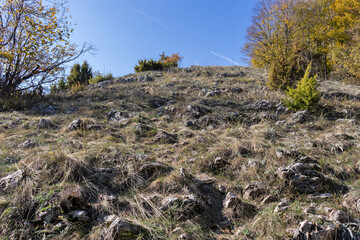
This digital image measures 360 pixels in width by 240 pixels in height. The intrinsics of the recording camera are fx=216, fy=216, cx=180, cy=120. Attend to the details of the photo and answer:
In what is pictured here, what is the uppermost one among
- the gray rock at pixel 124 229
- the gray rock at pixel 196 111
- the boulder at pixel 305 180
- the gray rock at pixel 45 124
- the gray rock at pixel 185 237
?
the gray rock at pixel 196 111

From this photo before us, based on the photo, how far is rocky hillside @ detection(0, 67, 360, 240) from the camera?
1907 millimetres

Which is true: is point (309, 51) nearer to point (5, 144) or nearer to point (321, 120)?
point (321, 120)

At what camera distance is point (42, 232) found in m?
1.84

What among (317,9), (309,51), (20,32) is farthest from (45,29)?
(317,9)

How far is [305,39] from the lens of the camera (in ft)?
42.8

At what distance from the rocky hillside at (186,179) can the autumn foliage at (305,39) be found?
3370 mm

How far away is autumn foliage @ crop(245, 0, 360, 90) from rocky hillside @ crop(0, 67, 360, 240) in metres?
3.37

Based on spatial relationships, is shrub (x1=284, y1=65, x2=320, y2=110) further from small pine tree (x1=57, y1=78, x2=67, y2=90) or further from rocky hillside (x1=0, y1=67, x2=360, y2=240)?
small pine tree (x1=57, y1=78, x2=67, y2=90)

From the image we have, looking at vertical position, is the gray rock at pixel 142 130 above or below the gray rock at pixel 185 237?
above

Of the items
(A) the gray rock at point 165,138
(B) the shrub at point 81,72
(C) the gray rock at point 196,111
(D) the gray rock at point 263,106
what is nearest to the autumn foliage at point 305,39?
(D) the gray rock at point 263,106

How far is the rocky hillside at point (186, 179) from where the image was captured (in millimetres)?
1907

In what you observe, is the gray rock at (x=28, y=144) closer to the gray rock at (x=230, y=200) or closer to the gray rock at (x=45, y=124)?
the gray rock at (x=45, y=124)

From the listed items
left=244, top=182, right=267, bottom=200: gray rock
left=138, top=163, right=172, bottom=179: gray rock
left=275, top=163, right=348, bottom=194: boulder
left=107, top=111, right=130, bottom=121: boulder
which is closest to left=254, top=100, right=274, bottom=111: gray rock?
left=275, top=163, right=348, bottom=194: boulder

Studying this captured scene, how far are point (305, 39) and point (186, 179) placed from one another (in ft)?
46.0
